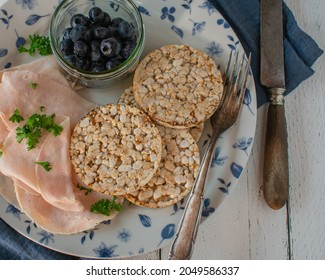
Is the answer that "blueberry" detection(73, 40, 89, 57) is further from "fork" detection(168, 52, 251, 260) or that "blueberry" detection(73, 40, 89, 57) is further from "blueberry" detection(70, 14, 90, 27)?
"fork" detection(168, 52, 251, 260)

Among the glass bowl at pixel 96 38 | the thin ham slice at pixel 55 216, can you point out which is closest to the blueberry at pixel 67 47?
the glass bowl at pixel 96 38

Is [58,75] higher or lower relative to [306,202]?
higher

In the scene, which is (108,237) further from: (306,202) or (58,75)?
(306,202)

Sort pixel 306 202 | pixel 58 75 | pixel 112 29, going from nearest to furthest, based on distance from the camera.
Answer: pixel 112 29 < pixel 58 75 < pixel 306 202

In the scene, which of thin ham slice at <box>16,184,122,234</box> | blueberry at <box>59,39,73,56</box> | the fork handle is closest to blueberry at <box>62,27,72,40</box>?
blueberry at <box>59,39,73,56</box>

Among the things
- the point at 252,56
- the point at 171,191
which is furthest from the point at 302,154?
the point at 171,191

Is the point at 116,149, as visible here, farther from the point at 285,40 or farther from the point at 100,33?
the point at 285,40
